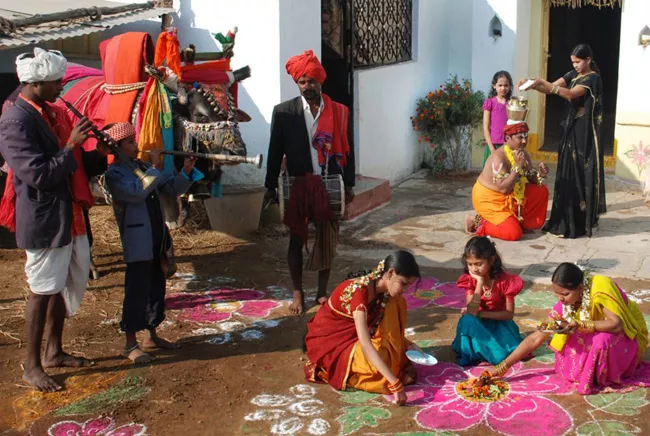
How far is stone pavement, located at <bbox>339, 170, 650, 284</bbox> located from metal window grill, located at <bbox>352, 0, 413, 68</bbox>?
174 cm

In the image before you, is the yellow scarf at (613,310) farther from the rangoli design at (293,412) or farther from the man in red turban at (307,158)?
the man in red turban at (307,158)

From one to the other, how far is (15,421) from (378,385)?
1910 millimetres

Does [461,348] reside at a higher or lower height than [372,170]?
lower

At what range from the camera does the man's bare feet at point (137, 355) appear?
489 cm

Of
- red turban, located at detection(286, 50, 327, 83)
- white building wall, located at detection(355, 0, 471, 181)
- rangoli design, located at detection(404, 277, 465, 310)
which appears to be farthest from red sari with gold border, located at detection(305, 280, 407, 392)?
white building wall, located at detection(355, 0, 471, 181)

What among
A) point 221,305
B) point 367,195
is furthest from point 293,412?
point 367,195

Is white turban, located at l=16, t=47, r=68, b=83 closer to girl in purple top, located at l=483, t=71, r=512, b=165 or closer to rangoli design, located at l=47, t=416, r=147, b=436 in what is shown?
rangoli design, located at l=47, t=416, r=147, b=436

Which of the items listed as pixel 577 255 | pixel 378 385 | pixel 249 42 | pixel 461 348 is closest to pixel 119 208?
pixel 378 385

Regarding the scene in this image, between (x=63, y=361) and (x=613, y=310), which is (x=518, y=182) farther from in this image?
(x=63, y=361)

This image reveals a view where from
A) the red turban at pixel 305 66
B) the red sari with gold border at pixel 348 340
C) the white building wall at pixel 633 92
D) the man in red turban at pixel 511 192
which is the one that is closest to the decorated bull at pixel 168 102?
the red turban at pixel 305 66

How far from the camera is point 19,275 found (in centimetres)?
677

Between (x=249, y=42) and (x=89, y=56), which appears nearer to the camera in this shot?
(x=249, y=42)

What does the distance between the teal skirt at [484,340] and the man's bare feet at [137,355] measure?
1.89 metres

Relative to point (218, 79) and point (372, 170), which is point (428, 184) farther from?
point (218, 79)
